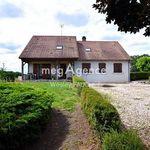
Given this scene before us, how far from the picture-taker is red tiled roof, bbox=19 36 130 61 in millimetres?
38906

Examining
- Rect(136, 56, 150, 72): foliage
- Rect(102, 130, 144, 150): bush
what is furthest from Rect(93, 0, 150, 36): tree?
Rect(136, 56, 150, 72): foliage

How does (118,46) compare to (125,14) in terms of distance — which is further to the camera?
(118,46)

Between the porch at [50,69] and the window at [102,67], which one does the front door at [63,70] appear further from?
the window at [102,67]

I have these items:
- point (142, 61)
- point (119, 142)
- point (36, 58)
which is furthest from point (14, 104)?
point (142, 61)

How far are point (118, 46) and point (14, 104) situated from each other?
116ft

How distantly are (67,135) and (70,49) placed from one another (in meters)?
30.3

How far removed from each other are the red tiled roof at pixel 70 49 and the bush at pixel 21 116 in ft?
89.5

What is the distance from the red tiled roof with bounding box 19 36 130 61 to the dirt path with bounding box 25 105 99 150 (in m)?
26.7

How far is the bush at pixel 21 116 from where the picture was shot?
8.47m

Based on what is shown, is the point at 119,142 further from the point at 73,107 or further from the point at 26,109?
the point at 73,107

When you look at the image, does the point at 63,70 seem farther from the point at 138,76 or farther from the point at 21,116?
the point at 21,116

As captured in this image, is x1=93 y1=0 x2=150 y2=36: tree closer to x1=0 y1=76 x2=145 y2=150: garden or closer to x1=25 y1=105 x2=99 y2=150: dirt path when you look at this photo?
x1=0 y1=76 x2=145 y2=150: garden

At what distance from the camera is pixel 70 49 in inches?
1590

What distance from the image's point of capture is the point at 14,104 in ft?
32.4
